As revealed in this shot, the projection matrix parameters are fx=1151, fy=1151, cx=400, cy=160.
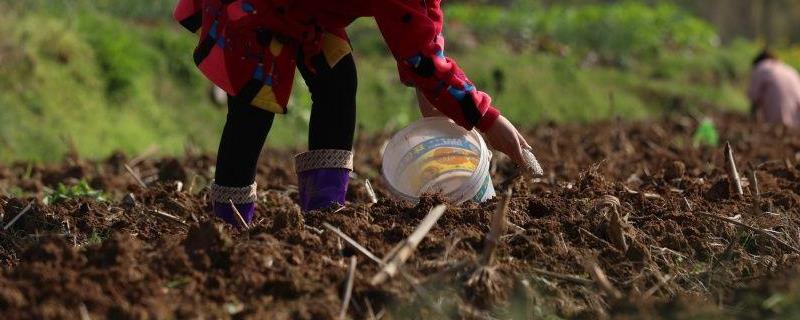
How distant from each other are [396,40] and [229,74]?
509mm

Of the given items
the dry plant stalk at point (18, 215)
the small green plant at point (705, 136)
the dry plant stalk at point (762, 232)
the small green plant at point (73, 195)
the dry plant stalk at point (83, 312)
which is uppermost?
the dry plant stalk at point (83, 312)

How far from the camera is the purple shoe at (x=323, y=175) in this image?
3.50 meters

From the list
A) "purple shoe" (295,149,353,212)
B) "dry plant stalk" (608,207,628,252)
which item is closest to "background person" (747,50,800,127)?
"purple shoe" (295,149,353,212)

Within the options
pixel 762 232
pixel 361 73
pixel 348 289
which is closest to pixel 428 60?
pixel 348 289

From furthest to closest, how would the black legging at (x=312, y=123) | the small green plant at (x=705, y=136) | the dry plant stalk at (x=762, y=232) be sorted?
the small green plant at (x=705, y=136) → the black legging at (x=312, y=123) → the dry plant stalk at (x=762, y=232)

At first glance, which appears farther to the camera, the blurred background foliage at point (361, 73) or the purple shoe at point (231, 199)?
the blurred background foliage at point (361, 73)

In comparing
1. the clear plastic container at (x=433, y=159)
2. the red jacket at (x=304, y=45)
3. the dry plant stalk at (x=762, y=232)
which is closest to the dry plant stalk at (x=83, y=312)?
the red jacket at (x=304, y=45)

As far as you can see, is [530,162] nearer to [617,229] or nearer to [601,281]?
[617,229]

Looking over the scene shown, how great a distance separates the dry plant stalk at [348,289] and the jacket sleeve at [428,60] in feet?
2.37

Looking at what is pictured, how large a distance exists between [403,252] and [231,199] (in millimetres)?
1013

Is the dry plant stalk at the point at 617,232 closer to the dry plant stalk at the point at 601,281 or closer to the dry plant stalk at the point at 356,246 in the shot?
the dry plant stalk at the point at 601,281

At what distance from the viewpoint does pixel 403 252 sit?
8.22ft

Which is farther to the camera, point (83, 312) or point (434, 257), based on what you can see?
point (434, 257)

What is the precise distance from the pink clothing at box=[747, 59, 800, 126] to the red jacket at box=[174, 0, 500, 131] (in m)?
6.91
